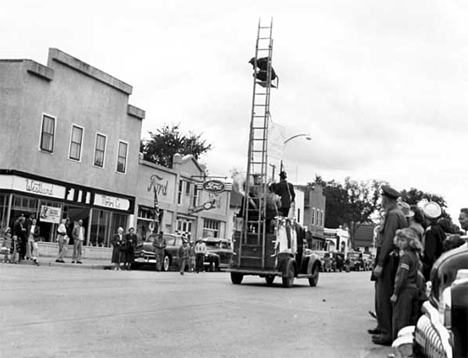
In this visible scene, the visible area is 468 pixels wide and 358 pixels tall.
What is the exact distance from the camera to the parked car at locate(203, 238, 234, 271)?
3228 cm

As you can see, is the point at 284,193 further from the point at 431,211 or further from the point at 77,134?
the point at 77,134

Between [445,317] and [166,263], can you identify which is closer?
[445,317]

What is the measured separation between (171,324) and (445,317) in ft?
19.2

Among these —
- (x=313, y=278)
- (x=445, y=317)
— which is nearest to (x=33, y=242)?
(x=313, y=278)

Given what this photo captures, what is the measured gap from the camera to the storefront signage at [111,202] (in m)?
36.4

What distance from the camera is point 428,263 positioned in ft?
33.9

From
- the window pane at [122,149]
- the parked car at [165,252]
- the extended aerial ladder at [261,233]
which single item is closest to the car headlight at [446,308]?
the extended aerial ladder at [261,233]

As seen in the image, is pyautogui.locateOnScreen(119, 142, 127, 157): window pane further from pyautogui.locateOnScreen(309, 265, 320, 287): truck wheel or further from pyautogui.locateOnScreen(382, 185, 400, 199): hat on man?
pyautogui.locateOnScreen(382, 185, 400, 199): hat on man

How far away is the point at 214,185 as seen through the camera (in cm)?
4653

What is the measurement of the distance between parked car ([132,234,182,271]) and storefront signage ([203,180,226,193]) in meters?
15.8

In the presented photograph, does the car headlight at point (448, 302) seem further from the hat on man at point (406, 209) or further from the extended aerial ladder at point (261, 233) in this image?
the extended aerial ladder at point (261, 233)

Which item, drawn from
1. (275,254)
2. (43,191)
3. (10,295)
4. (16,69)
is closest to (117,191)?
(43,191)

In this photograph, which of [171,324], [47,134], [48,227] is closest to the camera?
[171,324]

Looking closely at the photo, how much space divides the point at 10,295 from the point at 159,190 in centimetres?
3064
